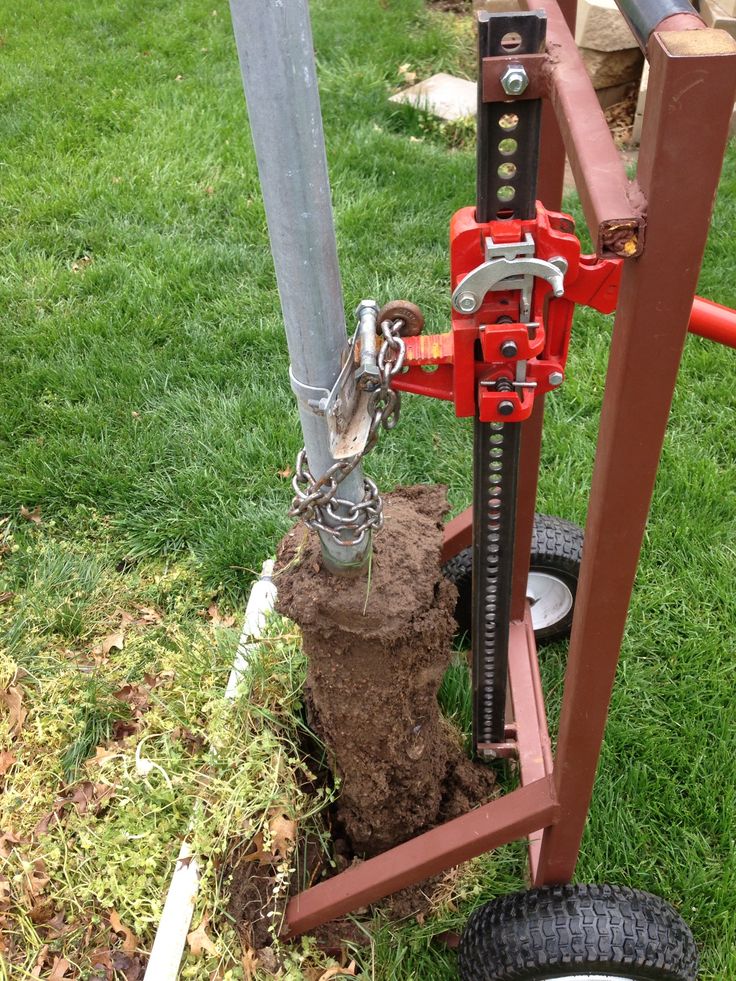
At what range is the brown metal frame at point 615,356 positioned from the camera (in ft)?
2.84

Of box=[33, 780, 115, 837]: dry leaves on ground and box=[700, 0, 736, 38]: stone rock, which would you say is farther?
box=[700, 0, 736, 38]: stone rock

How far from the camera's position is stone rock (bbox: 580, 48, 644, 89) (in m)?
4.77

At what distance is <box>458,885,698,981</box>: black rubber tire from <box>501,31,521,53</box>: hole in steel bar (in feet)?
4.77

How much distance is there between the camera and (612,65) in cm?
482

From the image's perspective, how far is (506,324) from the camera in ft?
4.00

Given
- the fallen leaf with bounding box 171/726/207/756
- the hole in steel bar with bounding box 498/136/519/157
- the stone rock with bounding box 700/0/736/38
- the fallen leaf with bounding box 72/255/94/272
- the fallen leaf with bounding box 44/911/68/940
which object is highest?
the hole in steel bar with bounding box 498/136/519/157

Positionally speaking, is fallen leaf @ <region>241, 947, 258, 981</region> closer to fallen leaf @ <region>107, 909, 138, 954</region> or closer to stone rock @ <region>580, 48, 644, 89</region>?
fallen leaf @ <region>107, 909, 138, 954</region>

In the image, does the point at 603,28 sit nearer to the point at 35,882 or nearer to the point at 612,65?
the point at 612,65

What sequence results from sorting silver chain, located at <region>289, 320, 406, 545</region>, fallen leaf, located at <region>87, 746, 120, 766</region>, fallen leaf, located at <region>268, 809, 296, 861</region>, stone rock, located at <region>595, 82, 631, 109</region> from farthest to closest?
stone rock, located at <region>595, 82, 631, 109</region> < fallen leaf, located at <region>87, 746, 120, 766</region> < fallen leaf, located at <region>268, 809, 296, 861</region> < silver chain, located at <region>289, 320, 406, 545</region>

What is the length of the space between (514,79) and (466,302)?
285 millimetres

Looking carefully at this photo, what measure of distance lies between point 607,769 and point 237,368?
6.97 ft

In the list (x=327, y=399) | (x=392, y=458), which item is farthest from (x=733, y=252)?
(x=327, y=399)

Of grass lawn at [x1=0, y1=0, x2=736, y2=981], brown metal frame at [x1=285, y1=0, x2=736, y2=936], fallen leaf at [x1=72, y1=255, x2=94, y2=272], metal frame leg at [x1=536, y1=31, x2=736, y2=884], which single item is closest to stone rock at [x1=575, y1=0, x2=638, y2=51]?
grass lawn at [x1=0, y1=0, x2=736, y2=981]

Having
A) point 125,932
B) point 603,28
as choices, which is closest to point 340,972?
point 125,932
